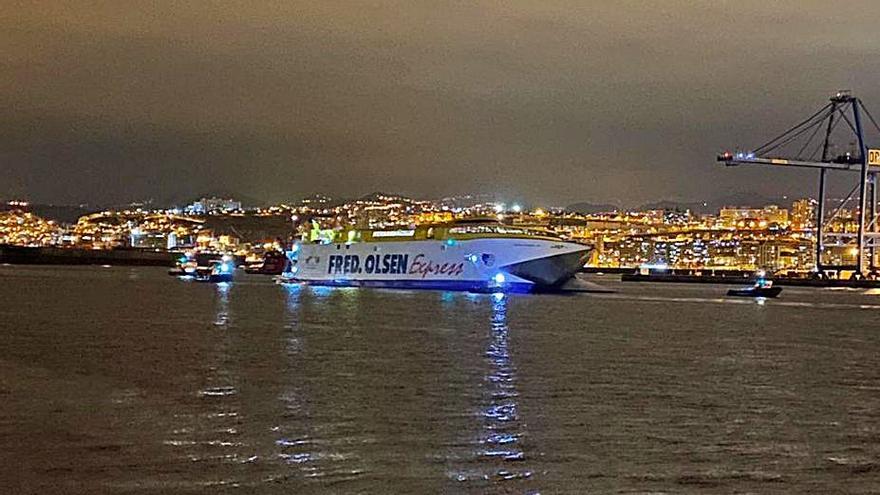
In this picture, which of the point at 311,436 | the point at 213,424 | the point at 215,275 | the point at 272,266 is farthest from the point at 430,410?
the point at 272,266

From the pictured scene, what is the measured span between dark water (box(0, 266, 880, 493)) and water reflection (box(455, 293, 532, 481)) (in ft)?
0.15

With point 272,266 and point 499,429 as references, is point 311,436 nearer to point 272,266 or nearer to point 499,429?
point 499,429

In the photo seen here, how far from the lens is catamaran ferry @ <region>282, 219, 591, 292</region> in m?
61.5

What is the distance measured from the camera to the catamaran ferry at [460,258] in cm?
6147

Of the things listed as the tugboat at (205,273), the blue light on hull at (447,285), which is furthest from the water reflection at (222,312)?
the tugboat at (205,273)

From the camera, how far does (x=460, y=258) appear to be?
64.2 m

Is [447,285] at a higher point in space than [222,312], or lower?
higher

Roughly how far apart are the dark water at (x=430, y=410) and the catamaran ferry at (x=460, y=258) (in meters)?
30.1

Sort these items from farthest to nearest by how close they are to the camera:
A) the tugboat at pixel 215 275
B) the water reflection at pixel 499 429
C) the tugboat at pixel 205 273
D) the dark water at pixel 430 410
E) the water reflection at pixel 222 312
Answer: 1. the tugboat at pixel 205 273
2. the tugboat at pixel 215 275
3. the water reflection at pixel 222 312
4. the water reflection at pixel 499 429
5. the dark water at pixel 430 410

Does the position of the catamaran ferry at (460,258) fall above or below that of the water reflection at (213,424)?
above

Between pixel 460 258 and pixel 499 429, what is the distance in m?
50.5

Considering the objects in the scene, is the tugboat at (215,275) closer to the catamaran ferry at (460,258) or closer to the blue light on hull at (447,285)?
the catamaran ferry at (460,258)

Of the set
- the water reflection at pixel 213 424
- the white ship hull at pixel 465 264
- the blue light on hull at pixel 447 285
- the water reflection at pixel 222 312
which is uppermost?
the white ship hull at pixel 465 264

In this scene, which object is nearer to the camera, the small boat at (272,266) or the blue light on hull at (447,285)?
the blue light on hull at (447,285)
